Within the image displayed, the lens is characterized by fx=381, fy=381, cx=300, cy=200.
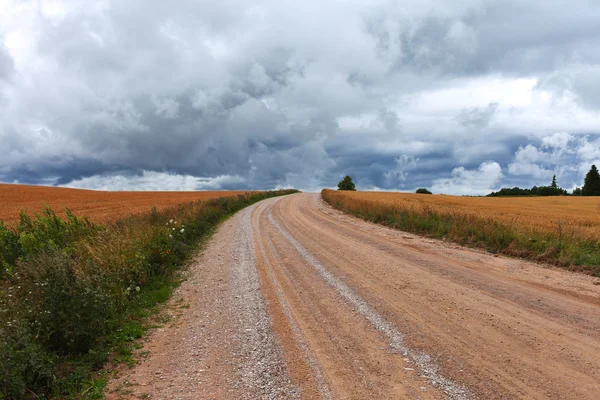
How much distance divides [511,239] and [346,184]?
112621mm

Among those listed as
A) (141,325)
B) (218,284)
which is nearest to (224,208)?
(218,284)

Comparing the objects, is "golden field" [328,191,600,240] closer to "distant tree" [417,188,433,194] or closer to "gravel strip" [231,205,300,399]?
"gravel strip" [231,205,300,399]

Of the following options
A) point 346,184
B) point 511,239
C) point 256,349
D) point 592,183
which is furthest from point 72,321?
point 346,184

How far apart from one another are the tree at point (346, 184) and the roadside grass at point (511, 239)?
105 meters

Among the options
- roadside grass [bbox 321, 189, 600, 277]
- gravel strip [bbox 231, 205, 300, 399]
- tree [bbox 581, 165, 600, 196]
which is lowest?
gravel strip [bbox 231, 205, 300, 399]

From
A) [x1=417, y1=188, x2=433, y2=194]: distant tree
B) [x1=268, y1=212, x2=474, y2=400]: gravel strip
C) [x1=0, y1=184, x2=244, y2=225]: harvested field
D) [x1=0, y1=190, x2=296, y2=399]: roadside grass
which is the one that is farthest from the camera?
[x1=417, y1=188, x2=433, y2=194]: distant tree

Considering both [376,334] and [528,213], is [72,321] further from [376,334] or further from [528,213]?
[528,213]

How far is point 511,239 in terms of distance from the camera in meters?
13.3

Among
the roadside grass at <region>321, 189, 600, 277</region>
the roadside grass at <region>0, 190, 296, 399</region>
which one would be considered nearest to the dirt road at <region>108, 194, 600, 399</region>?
the roadside grass at <region>0, 190, 296, 399</region>

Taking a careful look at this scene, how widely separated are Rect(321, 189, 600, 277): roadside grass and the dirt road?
1.27m

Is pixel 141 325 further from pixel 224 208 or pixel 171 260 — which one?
pixel 224 208

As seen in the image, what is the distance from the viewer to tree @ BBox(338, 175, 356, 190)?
12474cm

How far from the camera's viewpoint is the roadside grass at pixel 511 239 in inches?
435

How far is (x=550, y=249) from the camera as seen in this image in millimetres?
11727
